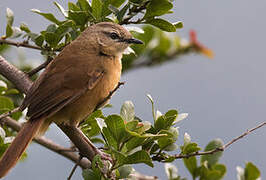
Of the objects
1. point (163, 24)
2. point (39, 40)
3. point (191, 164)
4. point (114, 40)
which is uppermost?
point (163, 24)

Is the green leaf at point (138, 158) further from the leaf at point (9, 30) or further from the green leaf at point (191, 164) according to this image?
the leaf at point (9, 30)

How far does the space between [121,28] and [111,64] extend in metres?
0.39

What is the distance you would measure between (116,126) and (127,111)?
31 cm

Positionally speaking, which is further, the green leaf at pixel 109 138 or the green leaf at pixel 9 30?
the green leaf at pixel 9 30

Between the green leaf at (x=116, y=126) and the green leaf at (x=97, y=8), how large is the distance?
1130 mm

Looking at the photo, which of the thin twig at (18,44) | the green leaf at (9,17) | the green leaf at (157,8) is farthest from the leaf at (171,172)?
the green leaf at (9,17)

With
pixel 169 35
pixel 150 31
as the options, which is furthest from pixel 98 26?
pixel 169 35

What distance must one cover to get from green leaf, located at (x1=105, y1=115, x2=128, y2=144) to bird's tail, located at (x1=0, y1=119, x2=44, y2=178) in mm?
771

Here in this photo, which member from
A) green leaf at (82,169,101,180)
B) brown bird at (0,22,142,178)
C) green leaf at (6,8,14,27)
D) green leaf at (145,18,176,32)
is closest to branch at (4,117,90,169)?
brown bird at (0,22,142,178)

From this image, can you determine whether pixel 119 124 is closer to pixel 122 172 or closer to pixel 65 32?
pixel 122 172

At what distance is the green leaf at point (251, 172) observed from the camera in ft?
13.4

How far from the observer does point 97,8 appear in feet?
13.0

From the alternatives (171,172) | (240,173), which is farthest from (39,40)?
(240,173)

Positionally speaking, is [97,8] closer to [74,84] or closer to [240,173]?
[74,84]
